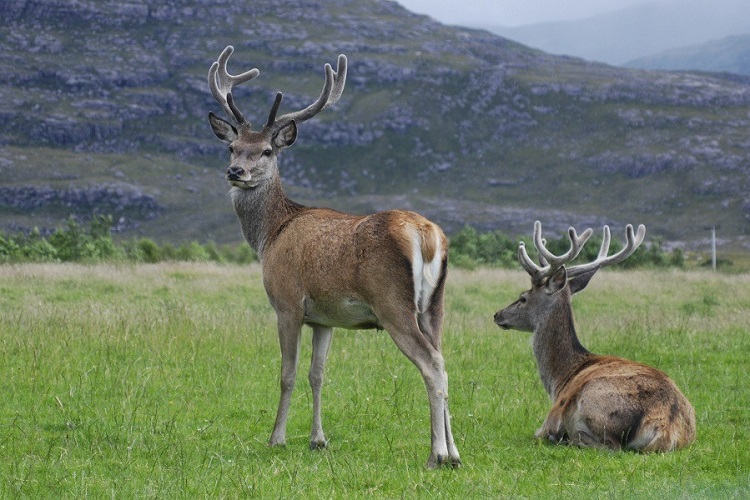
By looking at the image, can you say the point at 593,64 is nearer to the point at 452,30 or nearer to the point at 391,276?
the point at 452,30

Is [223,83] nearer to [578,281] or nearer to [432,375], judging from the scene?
[578,281]

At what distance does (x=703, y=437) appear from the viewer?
8422 mm

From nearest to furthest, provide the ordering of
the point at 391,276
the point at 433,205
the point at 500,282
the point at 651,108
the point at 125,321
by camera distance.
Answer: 1. the point at 391,276
2. the point at 125,321
3. the point at 500,282
4. the point at 433,205
5. the point at 651,108

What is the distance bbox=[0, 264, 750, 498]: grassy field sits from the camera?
22.4 ft

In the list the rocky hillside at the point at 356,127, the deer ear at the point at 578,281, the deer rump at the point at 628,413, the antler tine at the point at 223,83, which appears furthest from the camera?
the rocky hillside at the point at 356,127

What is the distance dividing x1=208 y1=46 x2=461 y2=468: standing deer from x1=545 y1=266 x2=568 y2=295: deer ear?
1906 mm

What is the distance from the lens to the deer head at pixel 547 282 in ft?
30.6

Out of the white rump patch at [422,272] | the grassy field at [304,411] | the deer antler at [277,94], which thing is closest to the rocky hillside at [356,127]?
the grassy field at [304,411]

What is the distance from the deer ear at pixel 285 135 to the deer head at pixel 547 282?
2246 mm

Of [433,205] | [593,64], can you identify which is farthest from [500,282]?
[593,64]

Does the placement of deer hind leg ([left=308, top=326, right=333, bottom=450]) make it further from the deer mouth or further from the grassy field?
the deer mouth

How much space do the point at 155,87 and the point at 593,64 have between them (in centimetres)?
7505

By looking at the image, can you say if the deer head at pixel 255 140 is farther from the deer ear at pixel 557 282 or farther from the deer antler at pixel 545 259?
the deer ear at pixel 557 282

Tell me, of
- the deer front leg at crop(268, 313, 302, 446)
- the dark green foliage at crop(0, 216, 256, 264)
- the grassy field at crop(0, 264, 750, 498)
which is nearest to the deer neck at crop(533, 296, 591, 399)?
the grassy field at crop(0, 264, 750, 498)
